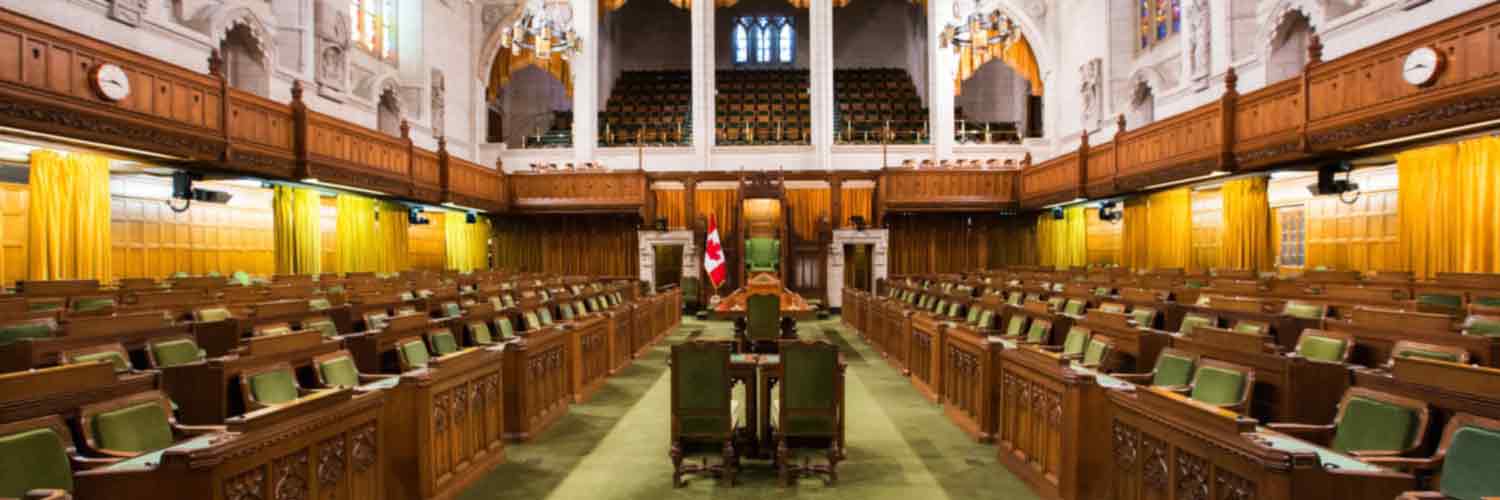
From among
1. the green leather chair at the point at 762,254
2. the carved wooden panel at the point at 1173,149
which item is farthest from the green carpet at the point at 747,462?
the green leather chair at the point at 762,254

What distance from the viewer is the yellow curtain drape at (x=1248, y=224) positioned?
11.4m

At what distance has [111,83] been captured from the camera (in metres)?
7.03

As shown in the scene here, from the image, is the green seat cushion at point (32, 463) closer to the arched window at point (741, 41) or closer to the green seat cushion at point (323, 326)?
the green seat cushion at point (323, 326)

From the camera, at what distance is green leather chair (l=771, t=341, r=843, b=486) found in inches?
167

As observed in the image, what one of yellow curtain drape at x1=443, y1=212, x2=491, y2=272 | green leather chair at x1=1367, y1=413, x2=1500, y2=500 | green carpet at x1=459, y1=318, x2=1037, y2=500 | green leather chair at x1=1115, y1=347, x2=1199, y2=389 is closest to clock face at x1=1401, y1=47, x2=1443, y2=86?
green leather chair at x1=1115, y1=347, x2=1199, y2=389

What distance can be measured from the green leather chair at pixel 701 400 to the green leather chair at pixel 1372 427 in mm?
2771

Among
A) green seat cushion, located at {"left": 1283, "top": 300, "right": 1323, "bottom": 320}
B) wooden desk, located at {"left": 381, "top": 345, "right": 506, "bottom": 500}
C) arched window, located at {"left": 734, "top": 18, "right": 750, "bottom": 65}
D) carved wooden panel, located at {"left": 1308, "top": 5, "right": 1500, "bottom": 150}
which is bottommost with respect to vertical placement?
wooden desk, located at {"left": 381, "top": 345, "right": 506, "bottom": 500}

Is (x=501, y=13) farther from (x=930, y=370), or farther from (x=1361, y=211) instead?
(x=1361, y=211)

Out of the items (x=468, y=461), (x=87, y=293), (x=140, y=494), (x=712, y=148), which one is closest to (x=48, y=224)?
(x=87, y=293)

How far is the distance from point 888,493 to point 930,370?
2.84 metres

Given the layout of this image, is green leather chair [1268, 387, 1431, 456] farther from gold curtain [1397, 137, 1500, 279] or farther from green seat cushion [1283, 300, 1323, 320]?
gold curtain [1397, 137, 1500, 279]

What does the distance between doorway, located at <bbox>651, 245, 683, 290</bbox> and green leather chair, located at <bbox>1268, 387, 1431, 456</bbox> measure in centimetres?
1485

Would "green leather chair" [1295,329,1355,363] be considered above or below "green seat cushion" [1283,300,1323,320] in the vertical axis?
below

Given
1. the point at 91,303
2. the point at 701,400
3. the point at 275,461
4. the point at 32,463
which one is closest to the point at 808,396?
the point at 701,400
